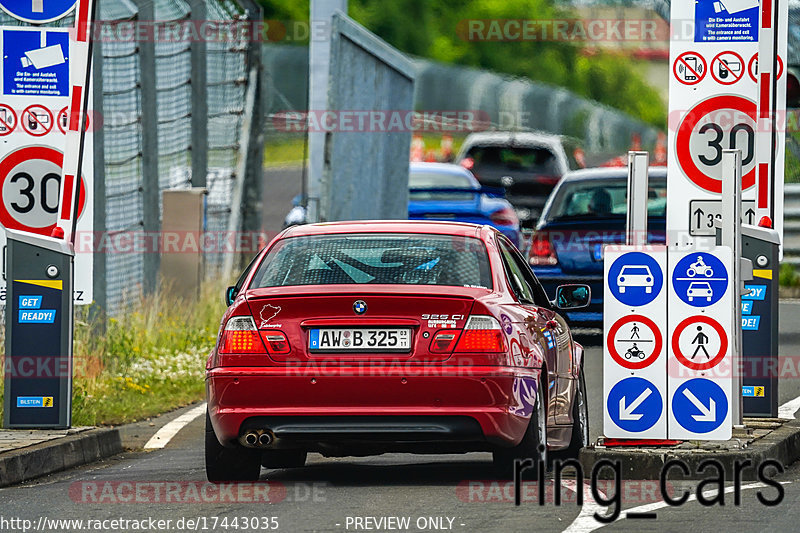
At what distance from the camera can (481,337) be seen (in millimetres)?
9320

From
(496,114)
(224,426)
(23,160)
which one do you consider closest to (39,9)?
(23,160)

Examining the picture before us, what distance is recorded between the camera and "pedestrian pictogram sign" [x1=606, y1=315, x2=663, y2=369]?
33.2ft

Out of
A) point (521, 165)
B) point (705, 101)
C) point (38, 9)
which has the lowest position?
point (705, 101)

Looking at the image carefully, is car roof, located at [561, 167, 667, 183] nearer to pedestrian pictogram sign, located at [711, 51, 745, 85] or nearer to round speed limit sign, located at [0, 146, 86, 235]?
pedestrian pictogram sign, located at [711, 51, 745, 85]

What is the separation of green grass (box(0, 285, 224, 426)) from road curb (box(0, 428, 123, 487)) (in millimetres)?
917

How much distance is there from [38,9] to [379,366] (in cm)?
418

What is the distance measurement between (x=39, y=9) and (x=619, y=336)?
14.7 ft

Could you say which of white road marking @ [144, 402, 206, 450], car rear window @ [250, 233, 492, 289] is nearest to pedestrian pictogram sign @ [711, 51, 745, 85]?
car rear window @ [250, 233, 492, 289]

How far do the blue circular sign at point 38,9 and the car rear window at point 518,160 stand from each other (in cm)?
2433

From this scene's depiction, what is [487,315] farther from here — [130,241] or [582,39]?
[582,39]

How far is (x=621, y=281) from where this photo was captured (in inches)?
399

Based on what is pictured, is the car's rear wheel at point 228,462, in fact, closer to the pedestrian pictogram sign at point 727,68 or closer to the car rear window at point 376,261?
the car rear window at point 376,261

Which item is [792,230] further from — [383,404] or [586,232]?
[383,404]

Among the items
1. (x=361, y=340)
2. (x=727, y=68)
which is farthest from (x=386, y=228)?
(x=727, y=68)
